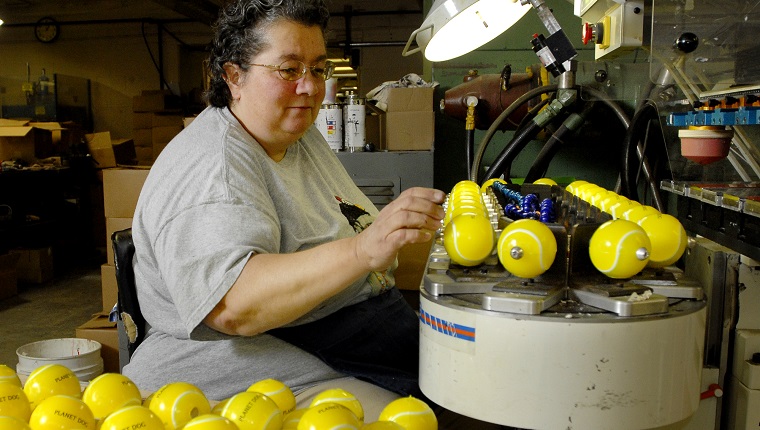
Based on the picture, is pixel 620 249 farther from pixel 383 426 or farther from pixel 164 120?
pixel 164 120

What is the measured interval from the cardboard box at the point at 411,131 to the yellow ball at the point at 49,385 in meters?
2.05

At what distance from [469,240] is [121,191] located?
193 centimetres

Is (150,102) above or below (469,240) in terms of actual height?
above

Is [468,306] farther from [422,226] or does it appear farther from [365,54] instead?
[365,54]

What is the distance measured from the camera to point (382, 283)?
1.46m

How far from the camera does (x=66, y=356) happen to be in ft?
7.54

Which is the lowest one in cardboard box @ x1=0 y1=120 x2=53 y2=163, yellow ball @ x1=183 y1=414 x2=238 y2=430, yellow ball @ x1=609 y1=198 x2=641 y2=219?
yellow ball @ x1=183 y1=414 x2=238 y2=430

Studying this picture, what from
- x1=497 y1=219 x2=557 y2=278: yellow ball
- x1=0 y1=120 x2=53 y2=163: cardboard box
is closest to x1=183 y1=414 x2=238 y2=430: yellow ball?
x1=497 y1=219 x2=557 y2=278: yellow ball

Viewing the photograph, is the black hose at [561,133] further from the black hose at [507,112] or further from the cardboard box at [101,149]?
the cardboard box at [101,149]

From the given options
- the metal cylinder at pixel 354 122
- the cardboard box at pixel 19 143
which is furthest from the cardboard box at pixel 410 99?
the cardboard box at pixel 19 143

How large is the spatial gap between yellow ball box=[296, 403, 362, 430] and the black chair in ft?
2.55

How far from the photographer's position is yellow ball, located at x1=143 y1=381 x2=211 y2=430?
2.64ft

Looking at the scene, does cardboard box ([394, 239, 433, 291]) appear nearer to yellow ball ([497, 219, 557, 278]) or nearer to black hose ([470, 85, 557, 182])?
black hose ([470, 85, 557, 182])

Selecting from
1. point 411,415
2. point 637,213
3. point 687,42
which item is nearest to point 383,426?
point 411,415
